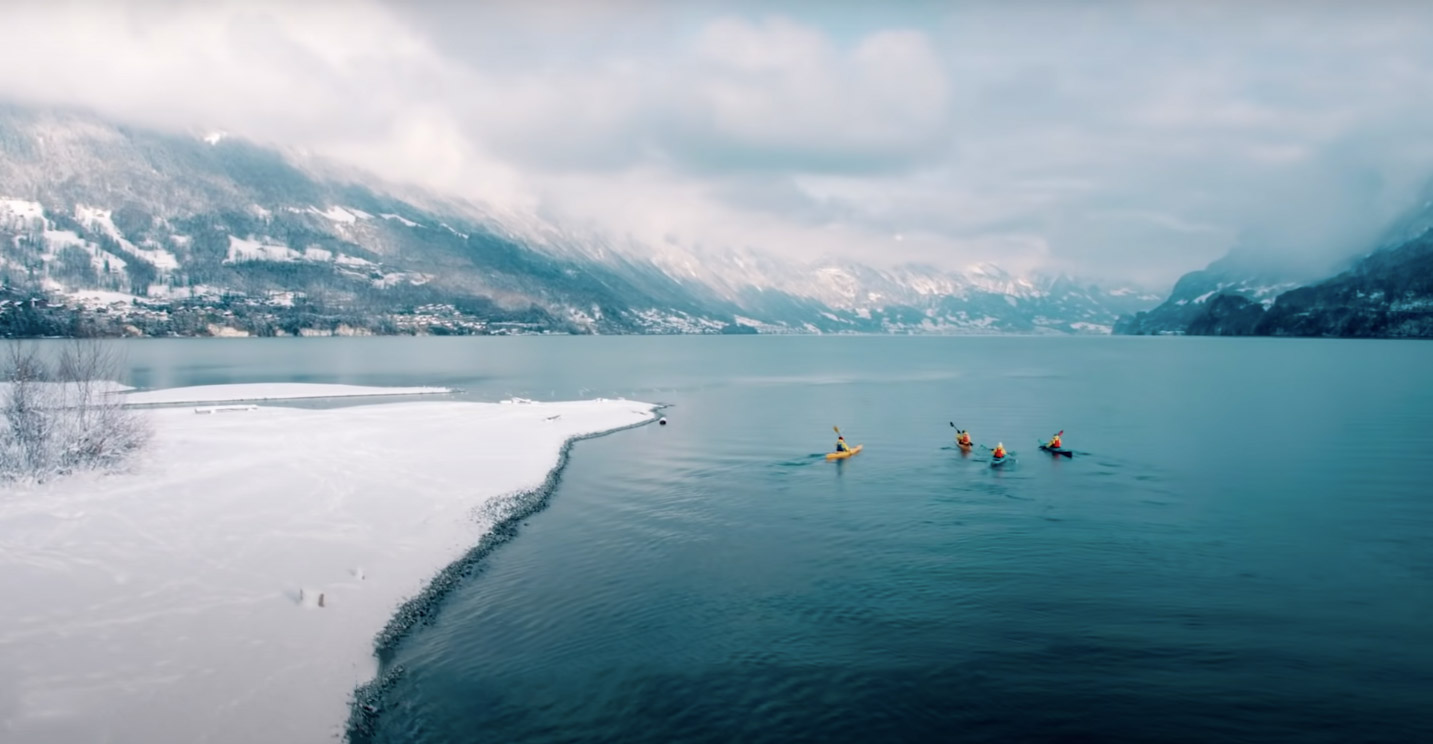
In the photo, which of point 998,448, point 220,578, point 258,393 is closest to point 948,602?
point 220,578

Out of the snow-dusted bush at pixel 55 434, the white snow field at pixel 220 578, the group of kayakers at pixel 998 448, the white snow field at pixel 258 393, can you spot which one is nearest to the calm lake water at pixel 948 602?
the group of kayakers at pixel 998 448

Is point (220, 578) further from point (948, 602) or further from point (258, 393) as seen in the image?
point (258, 393)

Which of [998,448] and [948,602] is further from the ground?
[998,448]

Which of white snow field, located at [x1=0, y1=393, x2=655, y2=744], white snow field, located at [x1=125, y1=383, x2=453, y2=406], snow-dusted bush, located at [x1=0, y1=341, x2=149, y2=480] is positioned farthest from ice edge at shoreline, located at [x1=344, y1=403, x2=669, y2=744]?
white snow field, located at [x1=125, y1=383, x2=453, y2=406]

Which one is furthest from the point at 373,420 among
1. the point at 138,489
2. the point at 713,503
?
the point at 713,503

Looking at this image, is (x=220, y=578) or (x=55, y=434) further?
(x=55, y=434)

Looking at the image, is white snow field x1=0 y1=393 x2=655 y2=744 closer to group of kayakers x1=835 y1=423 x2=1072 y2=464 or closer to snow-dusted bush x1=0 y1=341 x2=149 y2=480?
snow-dusted bush x1=0 y1=341 x2=149 y2=480
